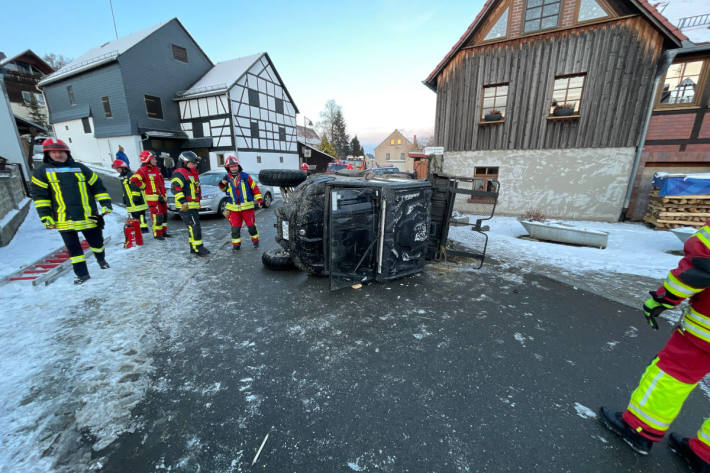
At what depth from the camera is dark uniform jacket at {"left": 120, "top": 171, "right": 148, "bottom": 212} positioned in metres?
5.98

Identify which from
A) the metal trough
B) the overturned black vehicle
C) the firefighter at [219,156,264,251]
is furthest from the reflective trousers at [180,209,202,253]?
the metal trough

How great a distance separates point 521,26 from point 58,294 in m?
13.3

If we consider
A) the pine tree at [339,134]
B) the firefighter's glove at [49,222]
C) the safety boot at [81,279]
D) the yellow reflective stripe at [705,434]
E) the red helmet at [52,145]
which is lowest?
the safety boot at [81,279]

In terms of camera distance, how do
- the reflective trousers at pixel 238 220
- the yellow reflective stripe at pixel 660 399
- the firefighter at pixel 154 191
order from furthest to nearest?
the firefighter at pixel 154 191 → the reflective trousers at pixel 238 220 → the yellow reflective stripe at pixel 660 399

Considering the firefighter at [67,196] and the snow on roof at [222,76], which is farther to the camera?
the snow on roof at [222,76]

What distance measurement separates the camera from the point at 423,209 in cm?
422

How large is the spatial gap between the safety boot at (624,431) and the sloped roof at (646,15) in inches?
431

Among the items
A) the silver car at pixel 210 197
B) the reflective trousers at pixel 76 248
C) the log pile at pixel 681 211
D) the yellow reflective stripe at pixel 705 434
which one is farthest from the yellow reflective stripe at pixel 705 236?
the silver car at pixel 210 197

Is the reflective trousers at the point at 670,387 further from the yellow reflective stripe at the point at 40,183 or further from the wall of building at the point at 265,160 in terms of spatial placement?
the wall of building at the point at 265,160

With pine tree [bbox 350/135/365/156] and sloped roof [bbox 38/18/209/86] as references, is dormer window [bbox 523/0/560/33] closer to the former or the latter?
sloped roof [bbox 38/18/209/86]

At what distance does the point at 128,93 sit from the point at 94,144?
19.5ft

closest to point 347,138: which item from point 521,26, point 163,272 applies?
point 521,26

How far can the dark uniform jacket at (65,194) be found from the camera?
12.4 ft

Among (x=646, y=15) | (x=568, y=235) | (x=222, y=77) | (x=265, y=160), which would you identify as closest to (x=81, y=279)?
(x=568, y=235)
